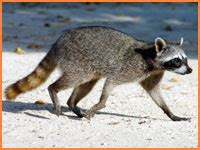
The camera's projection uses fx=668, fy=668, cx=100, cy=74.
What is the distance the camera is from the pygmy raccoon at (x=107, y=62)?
7809 mm

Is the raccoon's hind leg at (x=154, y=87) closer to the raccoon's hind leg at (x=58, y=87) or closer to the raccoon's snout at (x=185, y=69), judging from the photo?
the raccoon's snout at (x=185, y=69)

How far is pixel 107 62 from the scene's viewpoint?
25.9 ft

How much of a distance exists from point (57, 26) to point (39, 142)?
8.54m

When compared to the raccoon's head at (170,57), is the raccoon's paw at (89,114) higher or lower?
lower

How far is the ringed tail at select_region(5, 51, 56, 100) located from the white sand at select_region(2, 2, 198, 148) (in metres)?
0.20

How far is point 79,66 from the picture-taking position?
7879mm

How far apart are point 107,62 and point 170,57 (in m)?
0.74

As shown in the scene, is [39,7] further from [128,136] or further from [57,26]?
[128,136]

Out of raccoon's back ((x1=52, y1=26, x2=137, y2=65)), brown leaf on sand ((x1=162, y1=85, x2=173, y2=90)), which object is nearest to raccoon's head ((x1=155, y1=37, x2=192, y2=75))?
raccoon's back ((x1=52, y1=26, x2=137, y2=65))

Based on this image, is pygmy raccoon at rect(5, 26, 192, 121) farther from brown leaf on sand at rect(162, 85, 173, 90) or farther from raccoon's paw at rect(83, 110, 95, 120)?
brown leaf on sand at rect(162, 85, 173, 90)

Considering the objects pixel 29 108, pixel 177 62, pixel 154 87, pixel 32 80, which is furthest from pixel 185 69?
pixel 29 108

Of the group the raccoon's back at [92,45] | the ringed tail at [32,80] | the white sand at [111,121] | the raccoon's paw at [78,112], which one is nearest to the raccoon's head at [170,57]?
the raccoon's back at [92,45]

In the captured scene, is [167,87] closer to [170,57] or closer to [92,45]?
[170,57]

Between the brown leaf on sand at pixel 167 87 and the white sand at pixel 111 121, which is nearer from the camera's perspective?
the white sand at pixel 111 121
